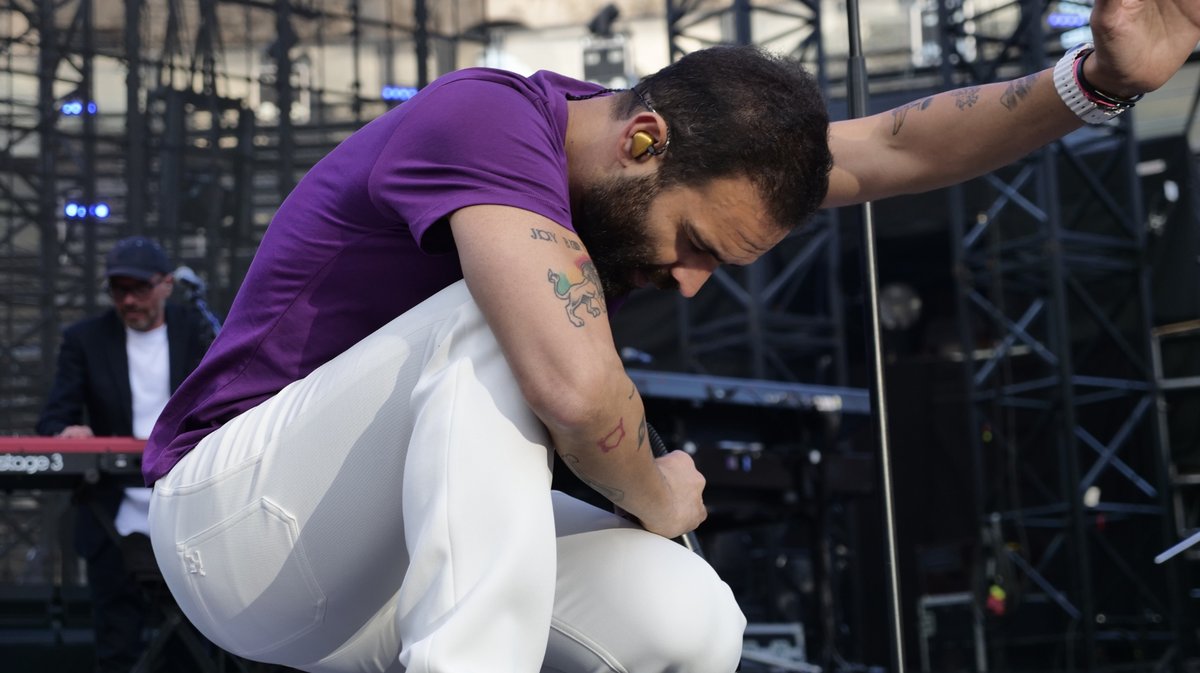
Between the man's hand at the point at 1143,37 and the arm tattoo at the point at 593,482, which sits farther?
the man's hand at the point at 1143,37

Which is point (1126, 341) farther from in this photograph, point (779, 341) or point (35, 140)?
point (35, 140)

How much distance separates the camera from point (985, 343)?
11.0 m

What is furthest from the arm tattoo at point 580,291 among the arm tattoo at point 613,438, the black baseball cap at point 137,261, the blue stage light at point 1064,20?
the blue stage light at point 1064,20

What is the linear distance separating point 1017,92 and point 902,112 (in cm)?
16

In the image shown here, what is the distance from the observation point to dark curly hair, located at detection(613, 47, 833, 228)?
1283mm

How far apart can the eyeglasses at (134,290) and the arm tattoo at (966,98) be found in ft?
10.4

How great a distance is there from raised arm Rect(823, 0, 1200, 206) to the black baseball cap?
3.01 m

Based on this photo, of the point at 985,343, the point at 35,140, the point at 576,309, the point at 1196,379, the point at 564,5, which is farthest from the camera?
the point at 564,5

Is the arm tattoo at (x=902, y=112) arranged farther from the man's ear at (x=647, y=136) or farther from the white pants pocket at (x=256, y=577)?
the white pants pocket at (x=256, y=577)

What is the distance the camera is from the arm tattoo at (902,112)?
1682 millimetres

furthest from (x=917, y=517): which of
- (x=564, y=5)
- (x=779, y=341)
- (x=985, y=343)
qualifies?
(x=564, y=5)

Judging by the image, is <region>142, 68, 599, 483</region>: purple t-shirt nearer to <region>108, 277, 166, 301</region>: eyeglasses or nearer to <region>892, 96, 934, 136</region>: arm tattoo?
<region>892, 96, 934, 136</region>: arm tattoo

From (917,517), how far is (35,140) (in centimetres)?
685

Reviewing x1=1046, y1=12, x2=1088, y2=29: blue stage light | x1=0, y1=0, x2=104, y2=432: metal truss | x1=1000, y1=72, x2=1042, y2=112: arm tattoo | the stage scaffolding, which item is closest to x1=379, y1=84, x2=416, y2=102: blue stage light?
the stage scaffolding
